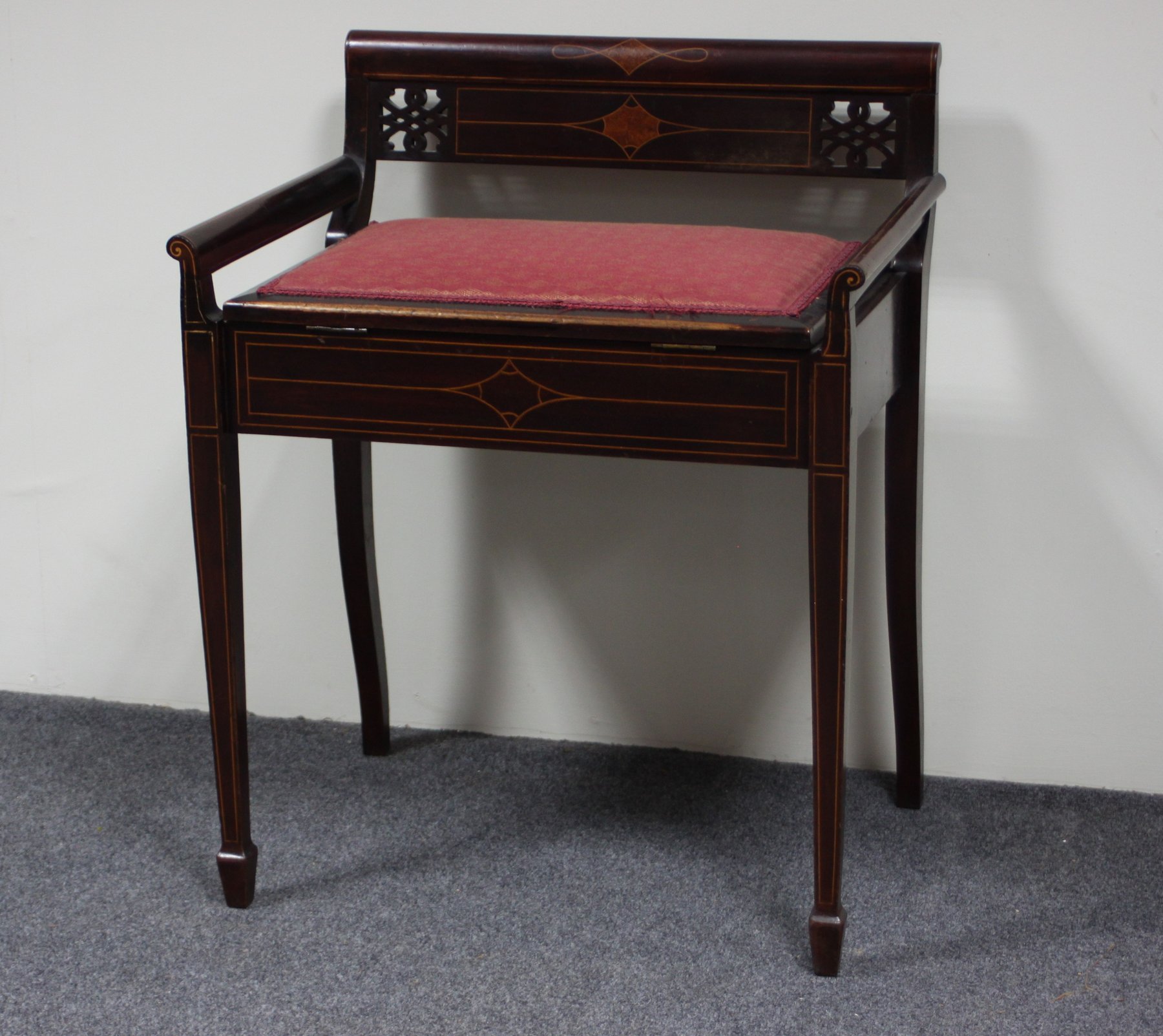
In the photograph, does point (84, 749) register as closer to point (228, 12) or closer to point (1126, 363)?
point (228, 12)

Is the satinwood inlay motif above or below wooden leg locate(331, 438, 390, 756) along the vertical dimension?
above

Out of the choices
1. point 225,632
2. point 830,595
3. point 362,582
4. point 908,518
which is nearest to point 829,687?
point 830,595

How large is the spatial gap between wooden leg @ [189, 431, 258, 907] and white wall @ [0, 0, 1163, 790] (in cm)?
43

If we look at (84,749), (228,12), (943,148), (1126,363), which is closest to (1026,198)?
(943,148)

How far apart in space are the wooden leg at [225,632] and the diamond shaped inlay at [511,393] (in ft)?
0.73

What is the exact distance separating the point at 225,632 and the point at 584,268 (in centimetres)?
44

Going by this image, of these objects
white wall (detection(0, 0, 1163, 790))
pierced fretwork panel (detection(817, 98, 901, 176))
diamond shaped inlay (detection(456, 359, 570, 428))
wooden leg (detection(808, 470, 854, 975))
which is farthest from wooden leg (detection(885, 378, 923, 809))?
diamond shaped inlay (detection(456, 359, 570, 428))

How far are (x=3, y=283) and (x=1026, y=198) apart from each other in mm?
1141

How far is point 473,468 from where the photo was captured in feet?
5.42

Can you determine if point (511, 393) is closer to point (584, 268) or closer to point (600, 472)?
point (584, 268)

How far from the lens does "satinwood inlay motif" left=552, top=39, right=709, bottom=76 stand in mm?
1400

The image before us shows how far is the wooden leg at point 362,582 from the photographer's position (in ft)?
5.13

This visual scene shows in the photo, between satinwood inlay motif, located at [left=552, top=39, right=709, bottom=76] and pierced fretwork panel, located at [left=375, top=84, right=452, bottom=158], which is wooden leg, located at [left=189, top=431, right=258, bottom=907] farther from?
satinwood inlay motif, located at [left=552, top=39, right=709, bottom=76]

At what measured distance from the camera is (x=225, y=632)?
1.27m
